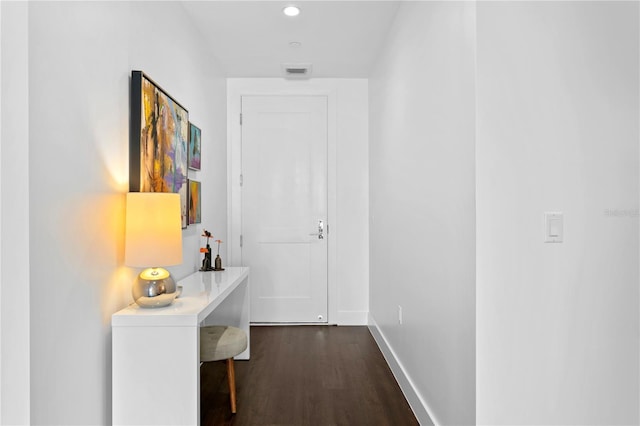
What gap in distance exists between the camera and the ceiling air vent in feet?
13.0

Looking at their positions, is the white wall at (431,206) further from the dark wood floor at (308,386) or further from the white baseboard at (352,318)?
the white baseboard at (352,318)

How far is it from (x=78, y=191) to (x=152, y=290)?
528mm

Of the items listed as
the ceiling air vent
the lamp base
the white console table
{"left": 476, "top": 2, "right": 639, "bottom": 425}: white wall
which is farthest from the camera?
the ceiling air vent

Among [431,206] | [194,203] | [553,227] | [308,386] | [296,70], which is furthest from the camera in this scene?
[296,70]

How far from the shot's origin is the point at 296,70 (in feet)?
13.4

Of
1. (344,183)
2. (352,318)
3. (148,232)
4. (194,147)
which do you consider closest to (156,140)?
(148,232)

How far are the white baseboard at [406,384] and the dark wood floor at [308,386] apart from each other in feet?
0.14

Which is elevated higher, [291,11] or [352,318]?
[291,11]

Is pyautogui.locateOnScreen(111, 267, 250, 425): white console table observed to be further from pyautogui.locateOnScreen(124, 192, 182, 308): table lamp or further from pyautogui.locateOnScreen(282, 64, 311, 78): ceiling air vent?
pyautogui.locateOnScreen(282, 64, 311, 78): ceiling air vent

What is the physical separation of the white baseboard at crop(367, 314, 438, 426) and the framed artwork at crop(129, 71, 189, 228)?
1.69m

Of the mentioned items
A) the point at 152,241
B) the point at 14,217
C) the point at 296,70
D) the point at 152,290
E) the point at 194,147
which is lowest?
the point at 152,290

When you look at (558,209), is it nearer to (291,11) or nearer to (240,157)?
(291,11)

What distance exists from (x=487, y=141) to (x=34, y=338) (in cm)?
168

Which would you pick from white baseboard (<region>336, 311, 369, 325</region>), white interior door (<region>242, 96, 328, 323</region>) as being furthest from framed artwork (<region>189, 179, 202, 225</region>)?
white baseboard (<region>336, 311, 369, 325</region>)
